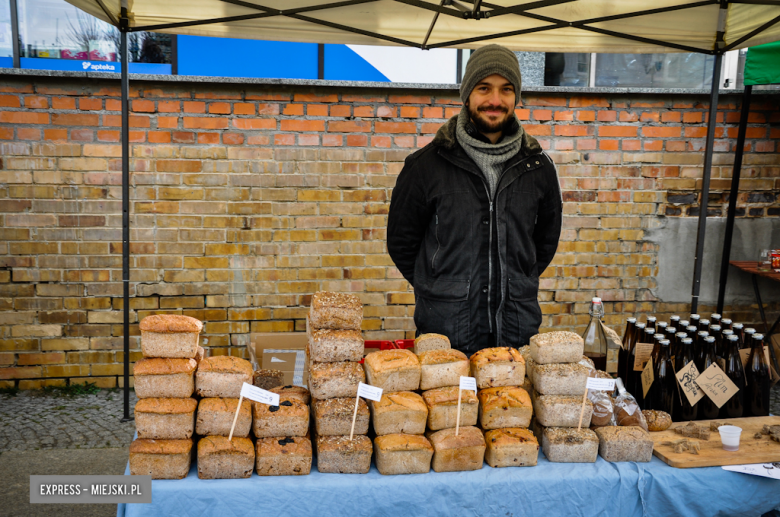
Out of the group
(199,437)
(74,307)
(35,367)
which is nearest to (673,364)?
(199,437)

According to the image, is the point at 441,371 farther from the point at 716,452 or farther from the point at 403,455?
the point at 716,452

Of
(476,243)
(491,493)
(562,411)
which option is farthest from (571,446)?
(476,243)

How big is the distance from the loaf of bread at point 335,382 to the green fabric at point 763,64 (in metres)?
3.86

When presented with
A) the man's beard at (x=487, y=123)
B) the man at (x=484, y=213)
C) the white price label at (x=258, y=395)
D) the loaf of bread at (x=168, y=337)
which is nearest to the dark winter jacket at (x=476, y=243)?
the man at (x=484, y=213)

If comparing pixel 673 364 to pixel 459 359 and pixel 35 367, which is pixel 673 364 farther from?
pixel 35 367

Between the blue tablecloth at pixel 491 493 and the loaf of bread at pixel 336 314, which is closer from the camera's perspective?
the blue tablecloth at pixel 491 493

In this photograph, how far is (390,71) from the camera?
484 centimetres

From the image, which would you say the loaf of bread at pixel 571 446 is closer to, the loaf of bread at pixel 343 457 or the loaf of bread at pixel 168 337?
the loaf of bread at pixel 343 457

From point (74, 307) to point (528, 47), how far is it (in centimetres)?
394

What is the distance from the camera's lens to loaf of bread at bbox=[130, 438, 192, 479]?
1.88 meters

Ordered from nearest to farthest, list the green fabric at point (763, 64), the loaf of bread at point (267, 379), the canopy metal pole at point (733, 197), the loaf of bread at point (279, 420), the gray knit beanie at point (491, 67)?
1. the loaf of bread at point (279, 420)
2. the loaf of bread at point (267, 379)
3. the gray knit beanie at point (491, 67)
4. the green fabric at point (763, 64)
5. the canopy metal pole at point (733, 197)

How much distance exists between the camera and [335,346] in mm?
2107

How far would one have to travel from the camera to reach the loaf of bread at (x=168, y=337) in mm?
2016

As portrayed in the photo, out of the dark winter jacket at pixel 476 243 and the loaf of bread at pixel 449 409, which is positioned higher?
the dark winter jacket at pixel 476 243
